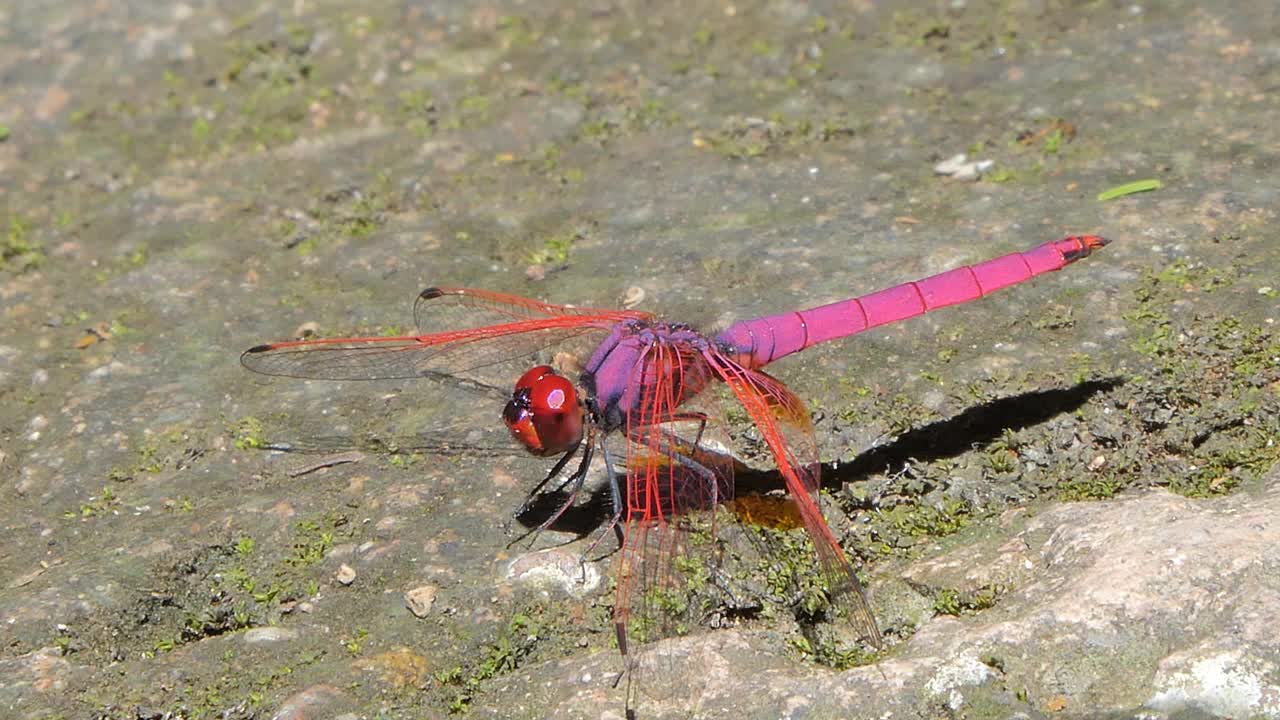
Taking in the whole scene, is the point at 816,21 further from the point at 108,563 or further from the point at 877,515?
the point at 108,563

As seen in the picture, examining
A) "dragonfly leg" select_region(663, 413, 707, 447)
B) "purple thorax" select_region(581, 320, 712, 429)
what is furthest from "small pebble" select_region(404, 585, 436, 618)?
"dragonfly leg" select_region(663, 413, 707, 447)

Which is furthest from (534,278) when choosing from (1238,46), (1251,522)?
(1238,46)

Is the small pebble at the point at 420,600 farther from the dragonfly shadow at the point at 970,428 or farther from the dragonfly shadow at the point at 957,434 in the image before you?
the dragonfly shadow at the point at 970,428

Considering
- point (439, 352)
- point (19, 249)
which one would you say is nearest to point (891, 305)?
point (439, 352)

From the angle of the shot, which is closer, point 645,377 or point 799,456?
point 799,456

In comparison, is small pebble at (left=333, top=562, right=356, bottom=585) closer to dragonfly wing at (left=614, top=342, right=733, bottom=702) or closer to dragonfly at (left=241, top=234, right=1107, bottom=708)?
dragonfly at (left=241, top=234, right=1107, bottom=708)

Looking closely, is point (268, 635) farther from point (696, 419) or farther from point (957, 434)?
point (957, 434)

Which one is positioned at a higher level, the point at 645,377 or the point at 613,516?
the point at 645,377
